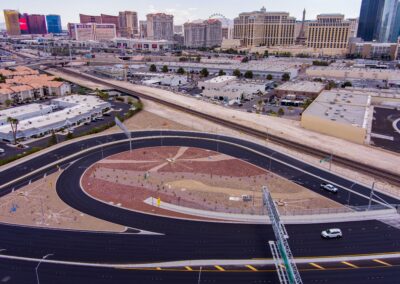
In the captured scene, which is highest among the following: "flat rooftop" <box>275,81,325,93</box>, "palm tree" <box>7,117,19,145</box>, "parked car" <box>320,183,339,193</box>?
"flat rooftop" <box>275,81,325,93</box>

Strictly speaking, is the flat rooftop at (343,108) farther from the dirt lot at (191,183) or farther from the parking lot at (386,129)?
the dirt lot at (191,183)

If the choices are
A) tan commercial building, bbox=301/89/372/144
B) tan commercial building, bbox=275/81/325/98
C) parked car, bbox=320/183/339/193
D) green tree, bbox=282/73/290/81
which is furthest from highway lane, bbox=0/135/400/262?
green tree, bbox=282/73/290/81

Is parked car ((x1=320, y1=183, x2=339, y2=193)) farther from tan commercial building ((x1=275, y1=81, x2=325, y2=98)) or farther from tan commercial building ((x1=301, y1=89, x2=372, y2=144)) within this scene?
tan commercial building ((x1=275, y1=81, x2=325, y2=98))

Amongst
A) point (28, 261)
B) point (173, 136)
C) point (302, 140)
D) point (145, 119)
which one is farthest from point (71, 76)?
point (28, 261)

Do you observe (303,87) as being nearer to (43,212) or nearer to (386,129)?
(386,129)

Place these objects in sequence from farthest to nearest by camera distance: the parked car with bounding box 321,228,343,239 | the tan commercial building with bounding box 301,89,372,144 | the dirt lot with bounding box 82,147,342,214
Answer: the tan commercial building with bounding box 301,89,372,144 → the dirt lot with bounding box 82,147,342,214 → the parked car with bounding box 321,228,343,239

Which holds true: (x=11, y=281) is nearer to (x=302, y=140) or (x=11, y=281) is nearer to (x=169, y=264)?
(x=169, y=264)

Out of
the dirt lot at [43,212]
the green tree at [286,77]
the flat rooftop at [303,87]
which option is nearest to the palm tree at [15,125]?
the dirt lot at [43,212]
